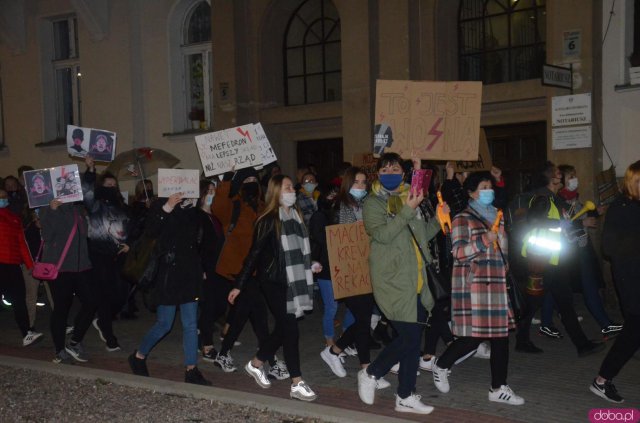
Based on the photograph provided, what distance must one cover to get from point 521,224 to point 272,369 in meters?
2.81

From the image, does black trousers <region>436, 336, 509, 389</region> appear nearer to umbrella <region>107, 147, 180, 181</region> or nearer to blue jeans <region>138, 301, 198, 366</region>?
blue jeans <region>138, 301, 198, 366</region>

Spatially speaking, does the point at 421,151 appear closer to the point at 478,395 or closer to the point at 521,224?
the point at 521,224

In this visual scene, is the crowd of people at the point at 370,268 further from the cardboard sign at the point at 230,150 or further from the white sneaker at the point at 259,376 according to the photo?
the cardboard sign at the point at 230,150

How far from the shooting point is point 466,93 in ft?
28.3

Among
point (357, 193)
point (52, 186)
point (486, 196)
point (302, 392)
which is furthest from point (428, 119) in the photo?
point (52, 186)

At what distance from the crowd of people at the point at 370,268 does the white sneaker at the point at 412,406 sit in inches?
0.4

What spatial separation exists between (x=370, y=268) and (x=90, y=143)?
5.14m

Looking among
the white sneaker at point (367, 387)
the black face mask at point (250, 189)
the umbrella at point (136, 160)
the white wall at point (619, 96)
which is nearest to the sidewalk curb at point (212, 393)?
the white sneaker at point (367, 387)

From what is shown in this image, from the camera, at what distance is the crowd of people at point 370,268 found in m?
6.18

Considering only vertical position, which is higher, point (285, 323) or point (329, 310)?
point (285, 323)

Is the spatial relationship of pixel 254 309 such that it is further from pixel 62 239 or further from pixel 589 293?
pixel 589 293

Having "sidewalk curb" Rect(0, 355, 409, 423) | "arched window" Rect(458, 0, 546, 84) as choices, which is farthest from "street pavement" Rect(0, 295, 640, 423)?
"arched window" Rect(458, 0, 546, 84)

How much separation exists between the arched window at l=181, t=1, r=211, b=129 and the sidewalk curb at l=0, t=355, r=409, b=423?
1013 centimetres

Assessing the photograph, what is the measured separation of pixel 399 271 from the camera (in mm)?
6059
